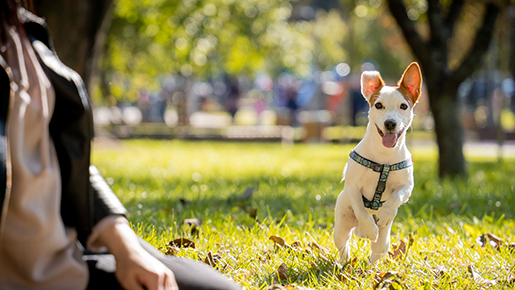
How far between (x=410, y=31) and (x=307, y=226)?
4.07m

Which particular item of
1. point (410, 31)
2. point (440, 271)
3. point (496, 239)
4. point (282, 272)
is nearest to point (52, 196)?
point (282, 272)

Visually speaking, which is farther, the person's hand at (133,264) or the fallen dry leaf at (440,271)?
the fallen dry leaf at (440,271)

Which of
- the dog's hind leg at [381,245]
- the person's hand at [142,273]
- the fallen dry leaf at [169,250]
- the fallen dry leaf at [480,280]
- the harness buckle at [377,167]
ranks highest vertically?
the harness buckle at [377,167]

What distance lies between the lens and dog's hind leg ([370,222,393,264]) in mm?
2846

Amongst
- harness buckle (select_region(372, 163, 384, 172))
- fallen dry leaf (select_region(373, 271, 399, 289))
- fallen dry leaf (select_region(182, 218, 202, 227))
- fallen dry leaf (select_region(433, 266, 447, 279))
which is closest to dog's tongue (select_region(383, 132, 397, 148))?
harness buckle (select_region(372, 163, 384, 172))

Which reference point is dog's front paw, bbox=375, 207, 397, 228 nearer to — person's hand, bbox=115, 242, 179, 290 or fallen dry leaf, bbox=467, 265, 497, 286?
fallen dry leaf, bbox=467, 265, 497, 286

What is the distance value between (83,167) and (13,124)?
0.27m

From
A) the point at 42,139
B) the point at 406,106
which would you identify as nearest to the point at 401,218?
the point at 406,106

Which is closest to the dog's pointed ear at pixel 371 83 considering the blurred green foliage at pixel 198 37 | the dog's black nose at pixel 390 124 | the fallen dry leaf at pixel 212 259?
the dog's black nose at pixel 390 124

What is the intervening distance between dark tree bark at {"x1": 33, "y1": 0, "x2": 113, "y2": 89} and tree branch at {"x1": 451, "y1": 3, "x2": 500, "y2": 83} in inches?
174

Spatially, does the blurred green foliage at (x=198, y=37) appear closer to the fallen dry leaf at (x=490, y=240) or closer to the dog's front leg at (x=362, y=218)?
the fallen dry leaf at (x=490, y=240)

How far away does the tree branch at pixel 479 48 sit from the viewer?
6977mm

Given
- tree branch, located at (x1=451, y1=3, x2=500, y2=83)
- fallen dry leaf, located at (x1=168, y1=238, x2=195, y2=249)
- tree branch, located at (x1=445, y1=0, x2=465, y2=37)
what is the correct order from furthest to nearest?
tree branch, located at (x1=445, y1=0, x2=465, y2=37), tree branch, located at (x1=451, y1=3, x2=500, y2=83), fallen dry leaf, located at (x1=168, y1=238, x2=195, y2=249)

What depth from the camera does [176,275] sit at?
178cm
